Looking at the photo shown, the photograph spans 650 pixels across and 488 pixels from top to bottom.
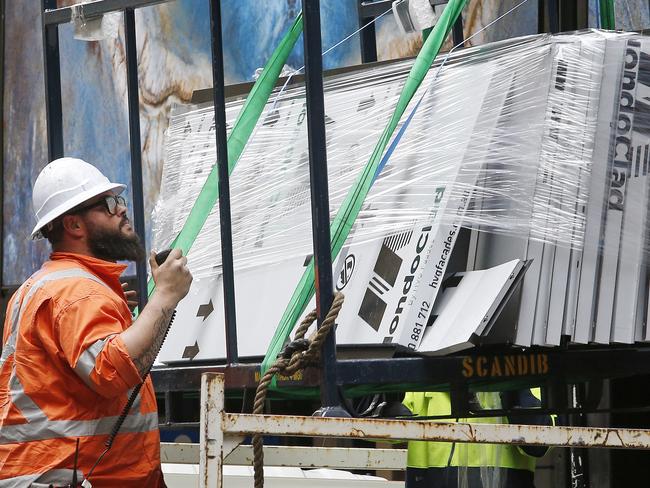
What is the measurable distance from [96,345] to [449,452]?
2813 mm

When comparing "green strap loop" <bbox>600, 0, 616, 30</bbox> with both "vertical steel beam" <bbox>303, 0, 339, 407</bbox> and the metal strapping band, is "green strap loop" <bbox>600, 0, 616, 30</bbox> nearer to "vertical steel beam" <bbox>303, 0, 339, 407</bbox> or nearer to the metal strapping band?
"vertical steel beam" <bbox>303, 0, 339, 407</bbox>

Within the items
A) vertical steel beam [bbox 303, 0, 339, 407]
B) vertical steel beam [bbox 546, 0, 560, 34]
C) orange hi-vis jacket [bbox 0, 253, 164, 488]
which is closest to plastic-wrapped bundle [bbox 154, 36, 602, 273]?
vertical steel beam [bbox 303, 0, 339, 407]

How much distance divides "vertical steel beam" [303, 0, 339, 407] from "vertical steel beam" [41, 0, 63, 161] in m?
1.24

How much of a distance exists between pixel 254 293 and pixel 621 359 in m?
1.13

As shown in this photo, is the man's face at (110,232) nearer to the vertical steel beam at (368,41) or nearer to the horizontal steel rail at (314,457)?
the horizontal steel rail at (314,457)

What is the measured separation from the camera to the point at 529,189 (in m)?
3.39

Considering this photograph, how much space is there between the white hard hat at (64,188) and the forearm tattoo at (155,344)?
54 cm

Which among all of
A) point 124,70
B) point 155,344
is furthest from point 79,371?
point 124,70

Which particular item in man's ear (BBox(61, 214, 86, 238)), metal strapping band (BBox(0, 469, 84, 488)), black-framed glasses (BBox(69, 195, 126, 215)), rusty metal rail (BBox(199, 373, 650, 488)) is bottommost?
metal strapping band (BBox(0, 469, 84, 488))

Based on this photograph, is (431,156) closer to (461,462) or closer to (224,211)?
(224,211)

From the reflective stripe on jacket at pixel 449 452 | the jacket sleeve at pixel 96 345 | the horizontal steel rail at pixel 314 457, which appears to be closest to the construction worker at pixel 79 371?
the jacket sleeve at pixel 96 345

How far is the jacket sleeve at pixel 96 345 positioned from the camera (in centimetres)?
288

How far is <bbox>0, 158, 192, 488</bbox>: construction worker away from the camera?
2916 mm

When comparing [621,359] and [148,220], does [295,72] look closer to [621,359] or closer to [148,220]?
[621,359]
